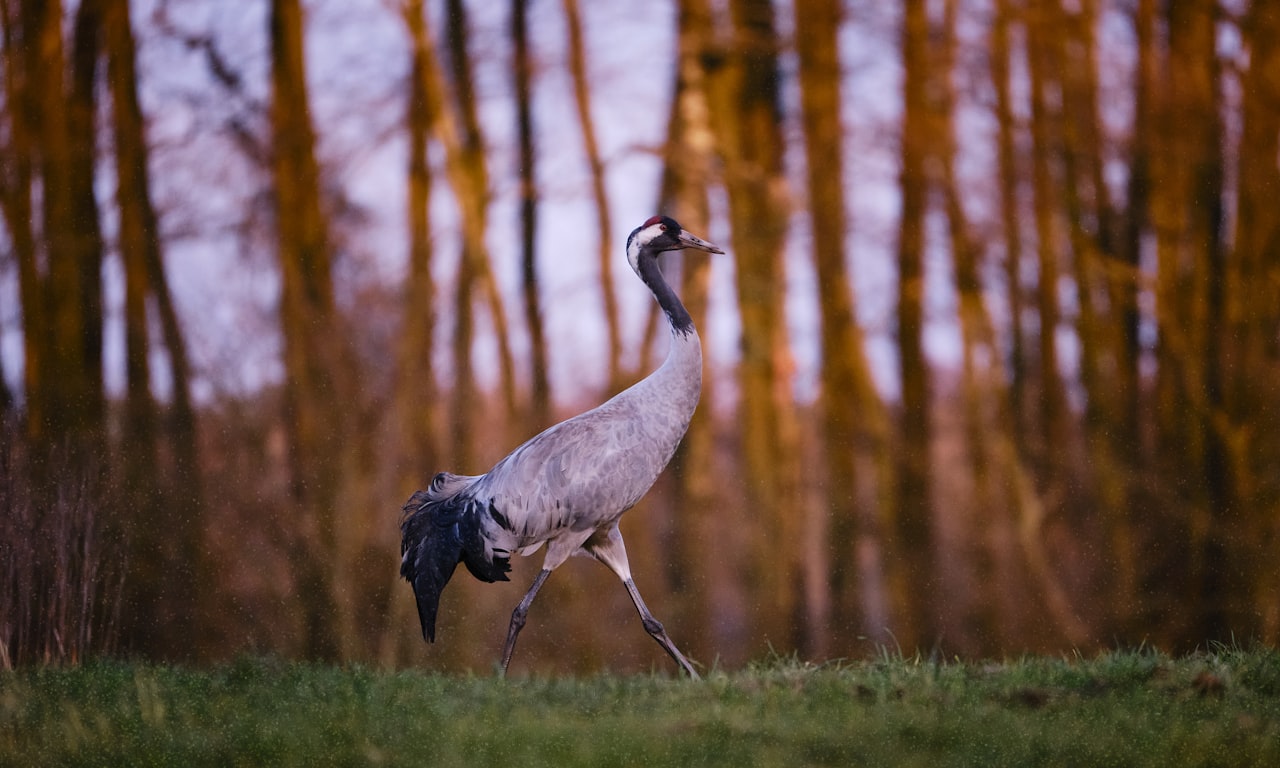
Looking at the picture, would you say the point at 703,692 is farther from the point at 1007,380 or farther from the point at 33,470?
the point at 1007,380

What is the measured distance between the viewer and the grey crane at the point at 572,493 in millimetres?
6930

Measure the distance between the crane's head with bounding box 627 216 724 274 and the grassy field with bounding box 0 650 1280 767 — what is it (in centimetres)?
236

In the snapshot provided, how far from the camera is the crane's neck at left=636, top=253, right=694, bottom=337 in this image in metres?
7.16

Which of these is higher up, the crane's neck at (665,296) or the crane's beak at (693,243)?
the crane's beak at (693,243)

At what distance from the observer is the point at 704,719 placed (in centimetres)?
517

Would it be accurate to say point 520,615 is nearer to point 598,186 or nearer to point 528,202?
point 598,186

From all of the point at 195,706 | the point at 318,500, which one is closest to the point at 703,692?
the point at 195,706

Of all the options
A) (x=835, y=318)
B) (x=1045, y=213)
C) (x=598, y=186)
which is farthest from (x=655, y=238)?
(x=1045, y=213)

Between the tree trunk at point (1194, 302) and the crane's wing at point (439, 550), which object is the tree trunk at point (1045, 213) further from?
the crane's wing at point (439, 550)

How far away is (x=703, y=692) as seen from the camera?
5.78 metres

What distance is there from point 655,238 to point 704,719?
3092 millimetres

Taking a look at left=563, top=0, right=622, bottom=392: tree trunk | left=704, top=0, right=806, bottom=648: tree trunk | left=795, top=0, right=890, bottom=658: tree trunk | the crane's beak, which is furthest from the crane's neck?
left=563, top=0, right=622, bottom=392: tree trunk

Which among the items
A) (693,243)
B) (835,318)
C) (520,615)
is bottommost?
(520,615)

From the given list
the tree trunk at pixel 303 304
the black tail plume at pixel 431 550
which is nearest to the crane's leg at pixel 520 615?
the black tail plume at pixel 431 550
